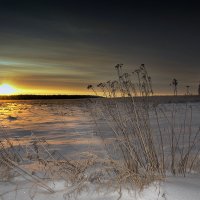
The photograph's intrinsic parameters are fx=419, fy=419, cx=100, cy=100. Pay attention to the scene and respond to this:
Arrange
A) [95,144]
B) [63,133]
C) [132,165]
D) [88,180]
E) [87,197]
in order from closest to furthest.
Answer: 1. [87,197]
2. [88,180]
3. [132,165]
4. [95,144]
5. [63,133]

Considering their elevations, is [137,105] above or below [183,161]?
above

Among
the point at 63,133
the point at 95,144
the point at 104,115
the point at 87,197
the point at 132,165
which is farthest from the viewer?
the point at 63,133

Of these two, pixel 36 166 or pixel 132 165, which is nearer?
pixel 132 165

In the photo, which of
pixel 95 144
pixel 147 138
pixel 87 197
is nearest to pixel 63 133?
pixel 95 144

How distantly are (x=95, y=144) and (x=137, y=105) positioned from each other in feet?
7.66

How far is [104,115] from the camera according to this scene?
4.48 meters

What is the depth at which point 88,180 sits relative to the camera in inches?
151

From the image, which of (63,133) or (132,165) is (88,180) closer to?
(132,165)

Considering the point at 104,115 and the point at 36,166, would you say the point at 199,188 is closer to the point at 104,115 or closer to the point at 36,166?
the point at 104,115

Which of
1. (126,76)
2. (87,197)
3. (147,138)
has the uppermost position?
(126,76)

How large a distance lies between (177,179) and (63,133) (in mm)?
4998

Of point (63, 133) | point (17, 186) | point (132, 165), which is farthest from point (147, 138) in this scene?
point (63, 133)

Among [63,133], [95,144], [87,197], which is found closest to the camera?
[87,197]

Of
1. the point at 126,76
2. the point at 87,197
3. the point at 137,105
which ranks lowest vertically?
the point at 87,197
